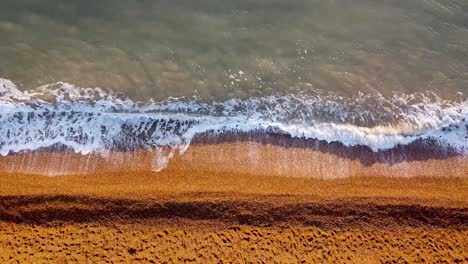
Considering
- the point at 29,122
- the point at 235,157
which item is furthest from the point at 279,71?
the point at 29,122

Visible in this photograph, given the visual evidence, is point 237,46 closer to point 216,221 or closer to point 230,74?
point 230,74

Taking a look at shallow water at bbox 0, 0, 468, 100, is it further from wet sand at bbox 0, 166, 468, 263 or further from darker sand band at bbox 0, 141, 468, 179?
wet sand at bbox 0, 166, 468, 263

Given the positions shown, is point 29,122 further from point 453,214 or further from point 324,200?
point 453,214

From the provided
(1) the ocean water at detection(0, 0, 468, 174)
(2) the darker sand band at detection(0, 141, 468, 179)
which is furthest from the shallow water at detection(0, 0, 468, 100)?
(2) the darker sand band at detection(0, 141, 468, 179)

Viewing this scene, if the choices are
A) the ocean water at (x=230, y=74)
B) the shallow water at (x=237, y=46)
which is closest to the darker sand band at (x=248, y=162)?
the ocean water at (x=230, y=74)

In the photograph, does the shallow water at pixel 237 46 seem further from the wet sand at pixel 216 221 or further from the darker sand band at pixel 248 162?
the wet sand at pixel 216 221

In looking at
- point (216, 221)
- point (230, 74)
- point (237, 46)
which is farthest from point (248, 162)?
point (237, 46)
